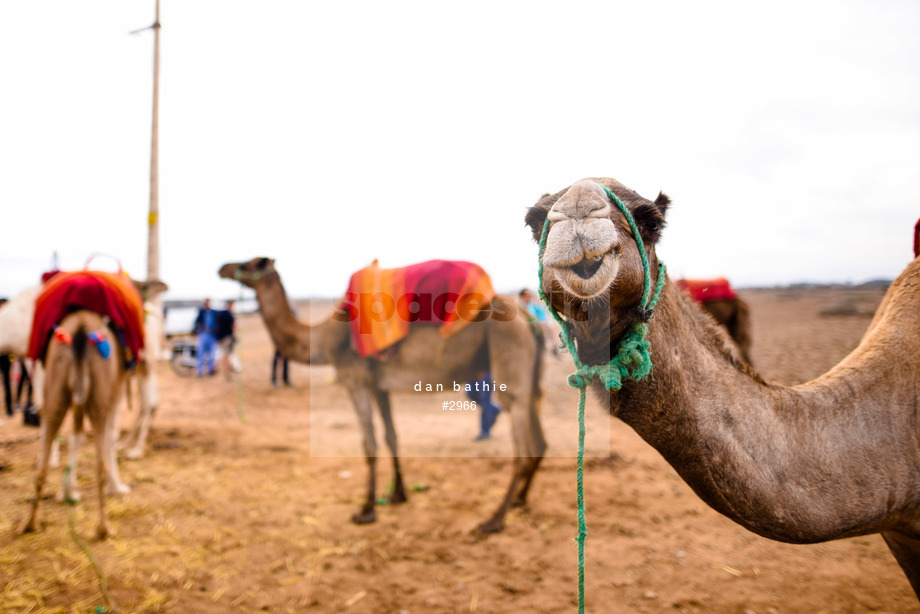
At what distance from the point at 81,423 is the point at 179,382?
9.49 metres

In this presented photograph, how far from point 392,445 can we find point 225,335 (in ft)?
29.6

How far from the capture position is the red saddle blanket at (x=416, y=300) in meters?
5.21

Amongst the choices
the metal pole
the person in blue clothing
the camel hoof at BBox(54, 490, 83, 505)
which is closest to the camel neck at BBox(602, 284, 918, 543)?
the camel hoof at BBox(54, 490, 83, 505)

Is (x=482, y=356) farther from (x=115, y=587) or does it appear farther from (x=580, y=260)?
(x=580, y=260)

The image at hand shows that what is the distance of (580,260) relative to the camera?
137 centimetres

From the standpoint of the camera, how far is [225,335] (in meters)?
12.9

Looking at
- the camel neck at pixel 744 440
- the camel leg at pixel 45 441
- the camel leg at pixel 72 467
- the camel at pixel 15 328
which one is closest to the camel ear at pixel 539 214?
the camel neck at pixel 744 440

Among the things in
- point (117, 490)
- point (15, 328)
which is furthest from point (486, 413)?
point (15, 328)

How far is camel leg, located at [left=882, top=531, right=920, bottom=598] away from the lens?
2.27m

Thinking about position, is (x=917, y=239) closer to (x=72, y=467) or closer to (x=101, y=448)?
(x=101, y=448)

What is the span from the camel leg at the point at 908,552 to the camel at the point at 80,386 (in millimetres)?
5373

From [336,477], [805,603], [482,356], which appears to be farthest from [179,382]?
[805,603]

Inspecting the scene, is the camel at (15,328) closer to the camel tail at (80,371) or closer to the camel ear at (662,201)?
the camel tail at (80,371)

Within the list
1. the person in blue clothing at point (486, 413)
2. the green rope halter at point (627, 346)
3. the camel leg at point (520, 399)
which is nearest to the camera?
the green rope halter at point (627, 346)
